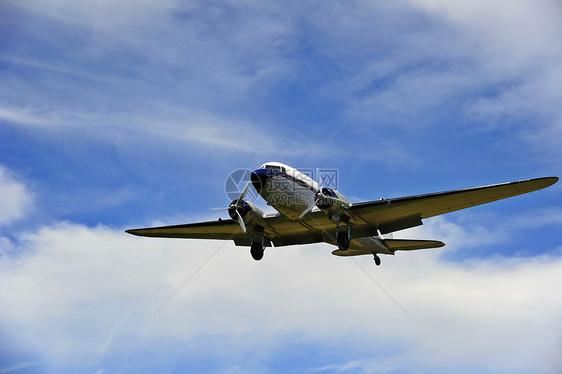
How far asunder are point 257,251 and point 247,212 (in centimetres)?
259

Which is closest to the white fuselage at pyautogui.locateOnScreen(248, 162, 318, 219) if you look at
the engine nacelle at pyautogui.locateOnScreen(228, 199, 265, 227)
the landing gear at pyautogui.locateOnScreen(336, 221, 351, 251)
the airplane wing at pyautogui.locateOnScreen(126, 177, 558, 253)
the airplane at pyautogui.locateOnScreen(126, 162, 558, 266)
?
the airplane at pyautogui.locateOnScreen(126, 162, 558, 266)

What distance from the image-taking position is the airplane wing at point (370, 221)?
2494 centimetres

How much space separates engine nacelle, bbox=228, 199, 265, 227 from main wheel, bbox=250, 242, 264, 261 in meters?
1.39

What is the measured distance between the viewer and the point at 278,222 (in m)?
30.2

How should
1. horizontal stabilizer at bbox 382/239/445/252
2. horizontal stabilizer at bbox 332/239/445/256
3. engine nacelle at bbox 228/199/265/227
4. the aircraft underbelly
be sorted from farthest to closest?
horizontal stabilizer at bbox 332/239/445/256 → horizontal stabilizer at bbox 382/239/445/252 → engine nacelle at bbox 228/199/265/227 → the aircraft underbelly

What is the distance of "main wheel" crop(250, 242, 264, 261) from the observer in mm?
31156

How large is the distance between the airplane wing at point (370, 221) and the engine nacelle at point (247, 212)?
0.46m

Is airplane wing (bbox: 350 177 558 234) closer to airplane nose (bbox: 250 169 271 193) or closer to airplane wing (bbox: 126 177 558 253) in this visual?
airplane wing (bbox: 126 177 558 253)

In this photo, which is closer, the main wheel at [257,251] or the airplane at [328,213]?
the airplane at [328,213]

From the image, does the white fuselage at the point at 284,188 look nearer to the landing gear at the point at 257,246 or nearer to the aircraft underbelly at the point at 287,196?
the aircraft underbelly at the point at 287,196

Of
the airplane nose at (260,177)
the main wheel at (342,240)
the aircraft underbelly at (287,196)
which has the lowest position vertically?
the main wheel at (342,240)

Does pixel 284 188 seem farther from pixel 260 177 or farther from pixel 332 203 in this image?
pixel 332 203

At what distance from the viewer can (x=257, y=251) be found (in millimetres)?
31141

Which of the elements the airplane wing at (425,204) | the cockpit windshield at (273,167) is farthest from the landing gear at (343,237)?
the cockpit windshield at (273,167)
